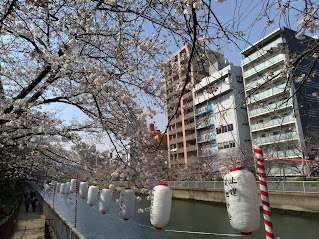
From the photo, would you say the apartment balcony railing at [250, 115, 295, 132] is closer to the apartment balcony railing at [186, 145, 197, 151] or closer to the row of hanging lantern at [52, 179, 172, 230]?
the apartment balcony railing at [186, 145, 197, 151]

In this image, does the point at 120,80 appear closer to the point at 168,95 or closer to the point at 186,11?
the point at 168,95

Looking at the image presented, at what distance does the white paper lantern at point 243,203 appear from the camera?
304 centimetres

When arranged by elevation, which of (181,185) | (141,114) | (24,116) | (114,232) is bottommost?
(114,232)

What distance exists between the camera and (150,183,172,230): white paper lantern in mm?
4535

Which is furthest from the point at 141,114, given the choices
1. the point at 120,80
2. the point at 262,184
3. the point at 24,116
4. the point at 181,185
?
the point at 181,185

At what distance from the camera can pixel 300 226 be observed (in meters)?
13.3

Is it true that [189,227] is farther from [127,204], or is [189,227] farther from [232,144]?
[232,144]

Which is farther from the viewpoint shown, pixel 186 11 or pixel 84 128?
pixel 84 128

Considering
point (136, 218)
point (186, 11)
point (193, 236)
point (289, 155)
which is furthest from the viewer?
point (289, 155)

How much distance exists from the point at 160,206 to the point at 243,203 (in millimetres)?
1901

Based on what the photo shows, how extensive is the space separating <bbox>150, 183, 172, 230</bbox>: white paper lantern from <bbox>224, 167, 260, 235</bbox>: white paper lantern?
1638 mm

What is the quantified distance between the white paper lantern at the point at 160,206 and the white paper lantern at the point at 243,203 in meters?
1.64

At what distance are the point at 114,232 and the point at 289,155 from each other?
19.2 m

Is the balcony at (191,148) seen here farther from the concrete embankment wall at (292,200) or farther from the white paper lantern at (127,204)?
the white paper lantern at (127,204)
